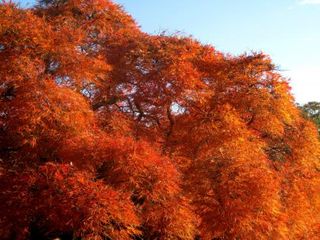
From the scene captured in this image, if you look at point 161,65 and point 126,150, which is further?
point 161,65

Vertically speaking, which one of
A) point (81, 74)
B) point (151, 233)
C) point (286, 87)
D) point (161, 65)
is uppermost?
point (286, 87)

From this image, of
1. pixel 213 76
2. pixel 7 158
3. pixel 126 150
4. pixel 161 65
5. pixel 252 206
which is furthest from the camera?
pixel 213 76

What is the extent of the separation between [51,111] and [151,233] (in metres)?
4.52

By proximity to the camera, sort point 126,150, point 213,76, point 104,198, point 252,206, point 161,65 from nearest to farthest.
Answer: point 104,198
point 126,150
point 252,206
point 161,65
point 213,76

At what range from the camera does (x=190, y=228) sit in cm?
1188

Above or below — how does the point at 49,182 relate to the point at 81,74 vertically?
below

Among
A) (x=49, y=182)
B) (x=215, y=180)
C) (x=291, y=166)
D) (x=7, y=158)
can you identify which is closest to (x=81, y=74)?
(x=7, y=158)

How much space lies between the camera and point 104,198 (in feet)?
33.0

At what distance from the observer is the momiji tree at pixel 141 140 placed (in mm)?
10914

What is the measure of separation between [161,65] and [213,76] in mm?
2318

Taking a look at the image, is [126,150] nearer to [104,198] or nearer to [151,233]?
[104,198]

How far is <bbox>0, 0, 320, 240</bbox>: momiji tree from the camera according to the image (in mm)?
10914

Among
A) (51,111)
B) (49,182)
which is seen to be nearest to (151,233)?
(49,182)

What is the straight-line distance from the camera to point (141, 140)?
42.3 ft
